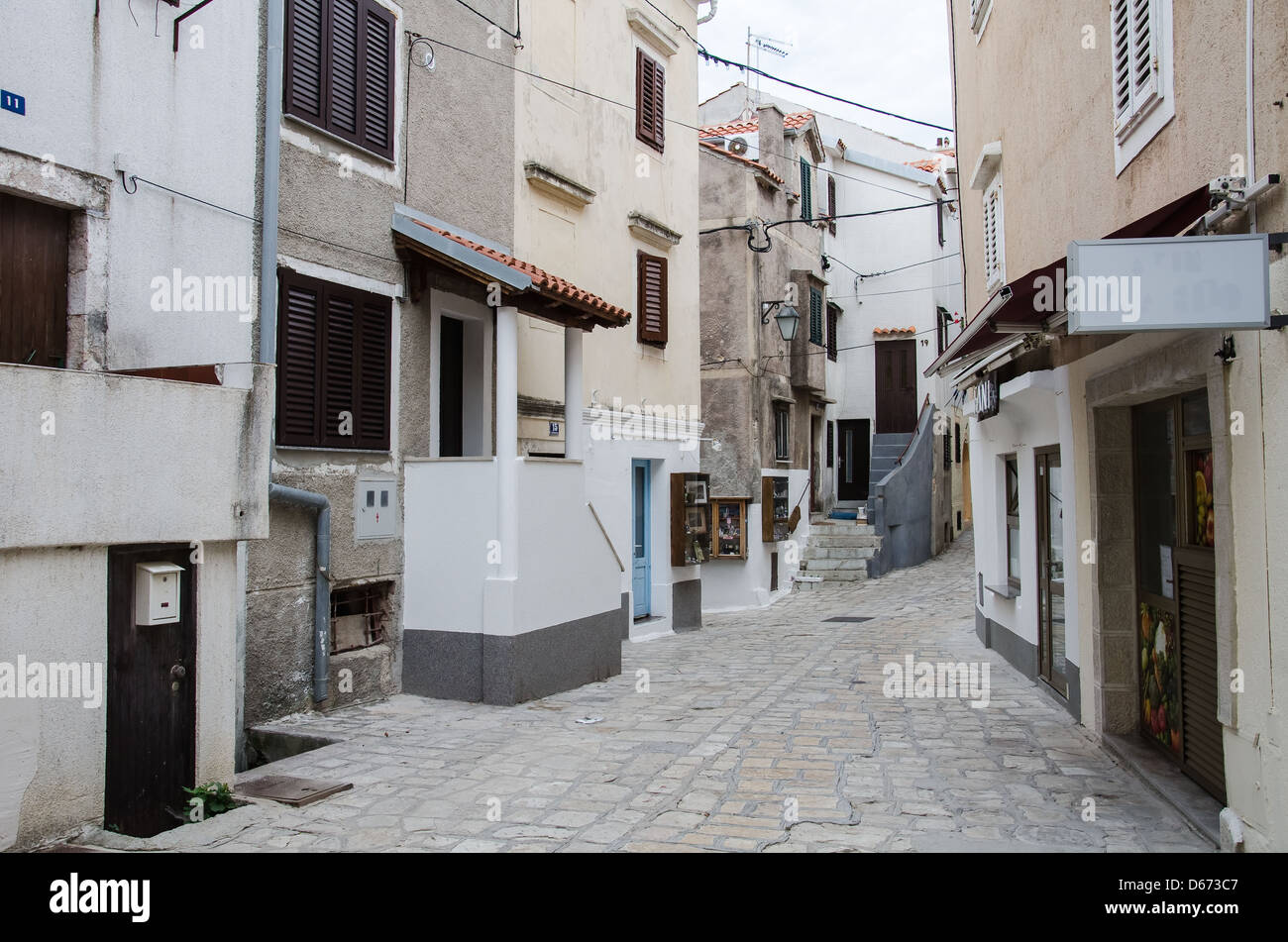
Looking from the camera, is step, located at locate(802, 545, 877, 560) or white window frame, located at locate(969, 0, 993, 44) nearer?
white window frame, located at locate(969, 0, 993, 44)

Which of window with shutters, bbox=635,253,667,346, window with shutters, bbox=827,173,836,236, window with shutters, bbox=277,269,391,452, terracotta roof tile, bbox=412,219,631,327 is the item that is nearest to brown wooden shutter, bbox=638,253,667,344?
window with shutters, bbox=635,253,667,346

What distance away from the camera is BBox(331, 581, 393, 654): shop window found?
8898 millimetres

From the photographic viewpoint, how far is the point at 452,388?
10.8 m

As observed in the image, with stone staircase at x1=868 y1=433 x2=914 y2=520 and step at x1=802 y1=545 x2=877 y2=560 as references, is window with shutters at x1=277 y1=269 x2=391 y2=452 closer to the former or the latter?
step at x1=802 y1=545 x2=877 y2=560

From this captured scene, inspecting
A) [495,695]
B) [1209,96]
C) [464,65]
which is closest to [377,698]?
[495,695]

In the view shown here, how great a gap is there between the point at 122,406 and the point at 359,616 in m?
4.13

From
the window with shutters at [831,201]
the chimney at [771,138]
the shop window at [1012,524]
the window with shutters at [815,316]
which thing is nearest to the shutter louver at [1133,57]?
the shop window at [1012,524]

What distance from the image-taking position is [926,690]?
10.4 m

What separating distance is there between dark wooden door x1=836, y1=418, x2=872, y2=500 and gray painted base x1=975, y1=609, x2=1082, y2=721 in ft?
48.6

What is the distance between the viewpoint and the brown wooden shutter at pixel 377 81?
29.6 ft

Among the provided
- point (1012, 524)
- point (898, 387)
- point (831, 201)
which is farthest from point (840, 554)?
point (1012, 524)

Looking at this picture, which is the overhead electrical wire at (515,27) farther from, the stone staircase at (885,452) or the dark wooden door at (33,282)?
the stone staircase at (885,452)

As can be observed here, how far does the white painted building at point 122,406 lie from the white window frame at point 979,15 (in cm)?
847
